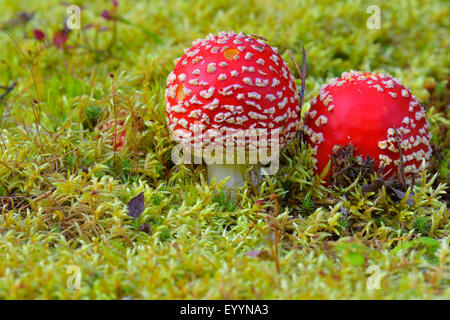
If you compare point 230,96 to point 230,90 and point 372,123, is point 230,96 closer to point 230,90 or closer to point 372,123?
point 230,90

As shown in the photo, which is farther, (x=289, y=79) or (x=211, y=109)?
(x=289, y=79)

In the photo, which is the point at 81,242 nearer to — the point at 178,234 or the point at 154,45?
the point at 178,234

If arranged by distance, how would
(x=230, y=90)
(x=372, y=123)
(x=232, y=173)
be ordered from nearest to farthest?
(x=230, y=90)
(x=372, y=123)
(x=232, y=173)

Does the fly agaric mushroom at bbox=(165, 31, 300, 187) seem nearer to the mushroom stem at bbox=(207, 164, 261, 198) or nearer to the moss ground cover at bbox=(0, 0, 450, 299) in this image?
the mushroom stem at bbox=(207, 164, 261, 198)

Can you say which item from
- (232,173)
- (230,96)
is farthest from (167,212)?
(230,96)
